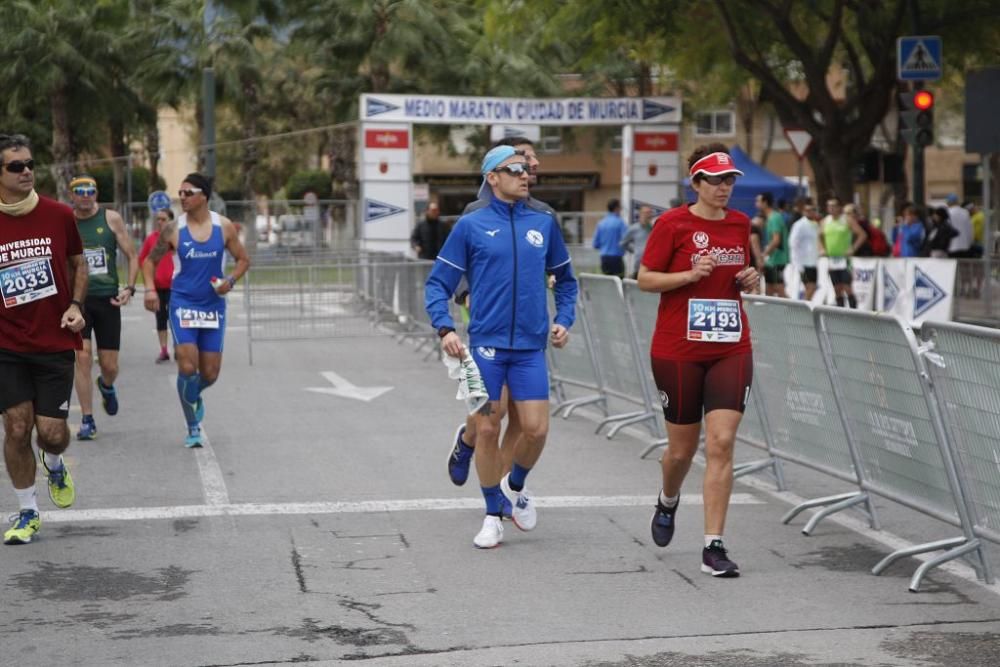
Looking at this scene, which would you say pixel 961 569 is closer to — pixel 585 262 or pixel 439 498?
pixel 439 498

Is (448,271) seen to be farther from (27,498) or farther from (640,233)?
(640,233)

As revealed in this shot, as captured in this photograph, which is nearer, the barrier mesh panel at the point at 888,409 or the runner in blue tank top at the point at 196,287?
the barrier mesh panel at the point at 888,409

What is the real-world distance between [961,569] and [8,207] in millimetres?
4879

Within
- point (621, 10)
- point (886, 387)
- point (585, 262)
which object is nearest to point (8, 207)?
point (886, 387)

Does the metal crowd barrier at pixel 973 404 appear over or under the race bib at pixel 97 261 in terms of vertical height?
under

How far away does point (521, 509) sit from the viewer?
8391mm

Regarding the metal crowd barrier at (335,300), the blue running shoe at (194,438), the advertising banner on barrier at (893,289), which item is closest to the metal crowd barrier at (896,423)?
the blue running shoe at (194,438)

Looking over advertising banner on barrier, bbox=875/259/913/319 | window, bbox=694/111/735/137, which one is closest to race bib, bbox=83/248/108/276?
advertising banner on barrier, bbox=875/259/913/319

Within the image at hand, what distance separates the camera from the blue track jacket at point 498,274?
7.95 meters

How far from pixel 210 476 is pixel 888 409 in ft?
14.5

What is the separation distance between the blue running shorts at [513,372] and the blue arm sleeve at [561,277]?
0.98 feet

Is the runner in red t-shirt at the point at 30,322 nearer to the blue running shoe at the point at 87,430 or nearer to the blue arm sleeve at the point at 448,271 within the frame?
the blue arm sleeve at the point at 448,271

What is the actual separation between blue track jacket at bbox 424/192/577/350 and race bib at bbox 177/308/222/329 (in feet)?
12.1

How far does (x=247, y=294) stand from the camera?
770 inches
